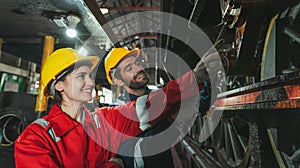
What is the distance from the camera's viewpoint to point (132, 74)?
209cm

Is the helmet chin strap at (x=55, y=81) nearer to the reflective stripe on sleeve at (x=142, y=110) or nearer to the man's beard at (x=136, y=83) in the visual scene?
the reflective stripe on sleeve at (x=142, y=110)

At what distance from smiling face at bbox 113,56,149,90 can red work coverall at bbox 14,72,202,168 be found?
0.36m

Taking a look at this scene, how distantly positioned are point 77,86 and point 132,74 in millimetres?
693

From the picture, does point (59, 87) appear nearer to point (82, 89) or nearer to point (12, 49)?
point (82, 89)

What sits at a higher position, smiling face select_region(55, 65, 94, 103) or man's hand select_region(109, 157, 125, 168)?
smiling face select_region(55, 65, 94, 103)

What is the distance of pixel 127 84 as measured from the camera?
214 centimetres

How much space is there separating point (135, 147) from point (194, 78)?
3.00 feet

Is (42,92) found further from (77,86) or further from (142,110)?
(142,110)

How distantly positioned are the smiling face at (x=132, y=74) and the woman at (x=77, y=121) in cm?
37

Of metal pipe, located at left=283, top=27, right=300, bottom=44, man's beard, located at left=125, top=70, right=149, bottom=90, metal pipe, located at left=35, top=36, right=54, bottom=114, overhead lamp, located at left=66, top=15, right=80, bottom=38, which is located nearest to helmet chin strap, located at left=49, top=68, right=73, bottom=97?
man's beard, located at left=125, top=70, right=149, bottom=90

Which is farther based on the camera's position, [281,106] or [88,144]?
[88,144]

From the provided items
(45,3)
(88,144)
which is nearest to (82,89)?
(88,144)

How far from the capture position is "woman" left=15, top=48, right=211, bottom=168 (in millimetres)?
1234

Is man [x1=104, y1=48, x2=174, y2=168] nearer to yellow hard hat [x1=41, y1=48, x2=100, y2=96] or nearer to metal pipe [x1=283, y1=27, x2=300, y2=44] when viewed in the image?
yellow hard hat [x1=41, y1=48, x2=100, y2=96]
